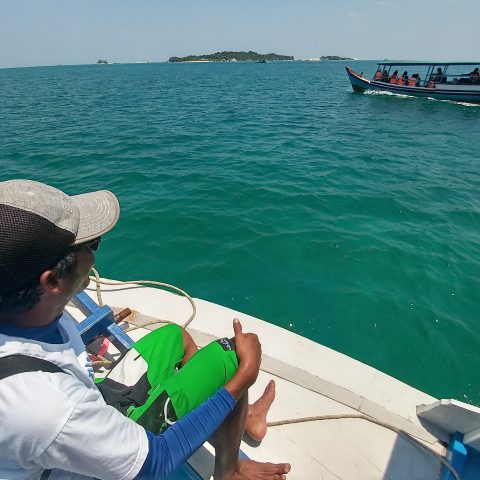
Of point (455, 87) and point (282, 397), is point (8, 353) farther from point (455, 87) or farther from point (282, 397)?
point (455, 87)

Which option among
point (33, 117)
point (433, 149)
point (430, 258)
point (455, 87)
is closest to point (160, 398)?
point (430, 258)

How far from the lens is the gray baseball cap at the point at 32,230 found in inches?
38.8

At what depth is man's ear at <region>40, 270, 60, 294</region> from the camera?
1086mm

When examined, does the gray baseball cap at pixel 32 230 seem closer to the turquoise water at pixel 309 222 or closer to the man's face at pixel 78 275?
the man's face at pixel 78 275

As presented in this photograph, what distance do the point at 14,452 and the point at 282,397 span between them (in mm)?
2117

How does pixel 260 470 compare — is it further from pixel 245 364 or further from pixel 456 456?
pixel 456 456

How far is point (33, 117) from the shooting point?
16.7 metres

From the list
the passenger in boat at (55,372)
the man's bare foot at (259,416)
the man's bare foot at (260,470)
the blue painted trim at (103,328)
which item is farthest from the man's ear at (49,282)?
the man's bare foot at (259,416)

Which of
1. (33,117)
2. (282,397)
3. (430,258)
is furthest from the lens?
(33,117)

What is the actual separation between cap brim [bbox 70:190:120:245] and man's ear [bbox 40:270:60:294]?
129 millimetres

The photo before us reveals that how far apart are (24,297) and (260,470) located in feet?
5.91

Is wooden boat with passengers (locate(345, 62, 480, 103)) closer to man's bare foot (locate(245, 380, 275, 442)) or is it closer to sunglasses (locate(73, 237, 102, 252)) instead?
man's bare foot (locate(245, 380, 275, 442))

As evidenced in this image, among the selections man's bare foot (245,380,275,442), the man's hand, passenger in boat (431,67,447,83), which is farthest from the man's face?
passenger in boat (431,67,447,83)

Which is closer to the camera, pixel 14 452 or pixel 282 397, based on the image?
pixel 14 452
